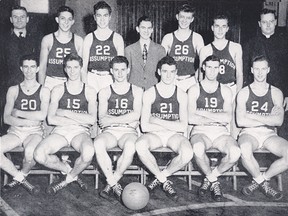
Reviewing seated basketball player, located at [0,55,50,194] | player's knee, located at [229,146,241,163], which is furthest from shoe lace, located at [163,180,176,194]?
seated basketball player, located at [0,55,50,194]

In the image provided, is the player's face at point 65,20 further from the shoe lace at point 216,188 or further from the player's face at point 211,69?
the shoe lace at point 216,188

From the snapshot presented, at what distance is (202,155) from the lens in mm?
5301

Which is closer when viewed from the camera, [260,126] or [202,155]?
[202,155]

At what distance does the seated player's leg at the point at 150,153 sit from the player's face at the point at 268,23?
2.59 m

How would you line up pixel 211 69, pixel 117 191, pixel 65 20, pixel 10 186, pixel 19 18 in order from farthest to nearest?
pixel 19 18 → pixel 65 20 → pixel 211 69 → pixel 10 186 → pixel 117 191

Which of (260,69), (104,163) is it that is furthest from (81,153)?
(260,69)

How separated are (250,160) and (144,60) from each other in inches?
89.8

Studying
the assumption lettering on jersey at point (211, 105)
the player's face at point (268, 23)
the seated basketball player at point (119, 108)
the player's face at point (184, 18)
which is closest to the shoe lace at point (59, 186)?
the seated basketball player at point (119, 108)

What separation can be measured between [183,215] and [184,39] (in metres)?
2.91

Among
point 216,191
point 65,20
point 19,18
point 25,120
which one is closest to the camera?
point 216,191

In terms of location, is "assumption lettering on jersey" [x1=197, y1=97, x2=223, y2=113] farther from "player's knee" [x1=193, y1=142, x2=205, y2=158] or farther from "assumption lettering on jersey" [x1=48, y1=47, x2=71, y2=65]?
"assumption lettering on jersey" [x1=48, y1=47, x2=71, y2=65]

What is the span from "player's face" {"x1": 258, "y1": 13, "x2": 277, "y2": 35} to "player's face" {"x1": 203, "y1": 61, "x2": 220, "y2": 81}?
1278 millimetres

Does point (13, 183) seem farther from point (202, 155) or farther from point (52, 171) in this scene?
point (202, 155)

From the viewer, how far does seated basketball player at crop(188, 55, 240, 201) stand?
5.40 meters
